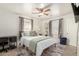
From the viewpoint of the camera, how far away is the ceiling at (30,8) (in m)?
1.55

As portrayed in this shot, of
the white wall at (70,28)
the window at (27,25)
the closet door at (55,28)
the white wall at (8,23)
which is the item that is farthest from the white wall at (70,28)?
the white wall at (8,23)

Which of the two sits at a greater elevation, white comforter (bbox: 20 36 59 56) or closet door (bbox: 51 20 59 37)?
closet door (bbox: 51 20 59 37)

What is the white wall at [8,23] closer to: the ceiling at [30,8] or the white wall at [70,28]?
the ceiling at [30,8]

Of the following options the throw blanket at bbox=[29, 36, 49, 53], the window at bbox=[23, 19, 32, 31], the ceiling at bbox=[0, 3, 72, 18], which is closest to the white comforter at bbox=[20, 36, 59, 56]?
the throw blanket at bbox=[29, 36, 49, 53]

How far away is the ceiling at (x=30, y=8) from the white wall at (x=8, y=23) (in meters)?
0.09

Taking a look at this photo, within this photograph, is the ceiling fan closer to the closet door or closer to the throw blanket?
the closet door

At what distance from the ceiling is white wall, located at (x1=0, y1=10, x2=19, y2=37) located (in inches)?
3.6

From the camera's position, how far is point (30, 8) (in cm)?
161

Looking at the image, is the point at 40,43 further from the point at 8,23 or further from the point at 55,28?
the point at 8,23

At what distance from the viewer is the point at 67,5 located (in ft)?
5.18

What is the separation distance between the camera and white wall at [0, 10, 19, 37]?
5.05 ft

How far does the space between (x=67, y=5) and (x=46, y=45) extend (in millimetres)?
827

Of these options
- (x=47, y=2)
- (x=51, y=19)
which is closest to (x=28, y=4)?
(x=47, y=2)

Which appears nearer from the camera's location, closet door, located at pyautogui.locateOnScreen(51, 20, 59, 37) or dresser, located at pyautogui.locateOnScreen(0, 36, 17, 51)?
dresser, located at pyautogui.locateOnScreen(0, 36, 17, 51)
